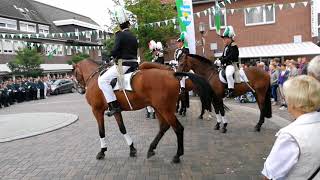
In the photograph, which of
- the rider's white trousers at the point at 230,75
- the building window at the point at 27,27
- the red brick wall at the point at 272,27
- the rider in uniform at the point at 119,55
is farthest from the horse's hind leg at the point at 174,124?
the building window at the point at 27,27

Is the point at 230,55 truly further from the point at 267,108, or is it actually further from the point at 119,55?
the point at 119,55

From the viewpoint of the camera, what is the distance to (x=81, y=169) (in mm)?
6934

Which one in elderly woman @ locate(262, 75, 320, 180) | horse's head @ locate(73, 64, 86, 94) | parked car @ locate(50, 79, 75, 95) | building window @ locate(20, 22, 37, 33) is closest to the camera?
elderly woman @ locate(262, 75, 320, 180)

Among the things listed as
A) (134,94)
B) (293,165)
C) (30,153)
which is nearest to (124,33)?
(134,94)

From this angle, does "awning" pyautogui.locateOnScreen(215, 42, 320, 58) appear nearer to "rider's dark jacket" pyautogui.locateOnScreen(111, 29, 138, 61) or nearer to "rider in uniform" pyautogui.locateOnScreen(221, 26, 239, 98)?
"rider in uniform" pyautogui.locateOnScreen(221, 26, 239, 98)

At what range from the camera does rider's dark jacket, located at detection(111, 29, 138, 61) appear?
7.38 metres

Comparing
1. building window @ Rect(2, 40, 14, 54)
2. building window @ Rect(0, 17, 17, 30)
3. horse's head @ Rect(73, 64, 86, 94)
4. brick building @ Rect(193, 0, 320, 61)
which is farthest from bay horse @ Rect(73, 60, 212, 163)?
building window @ Rect(0, 17, 17, 30)

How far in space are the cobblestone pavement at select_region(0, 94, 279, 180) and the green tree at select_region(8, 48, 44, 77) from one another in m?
29.0

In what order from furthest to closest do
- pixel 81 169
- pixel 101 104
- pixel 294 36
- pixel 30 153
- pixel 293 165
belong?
pixel 294 36 → pixel 30 153 → pixel 101 104 → pixel 81 169 → pixel 293 165

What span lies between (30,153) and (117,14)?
3919 millimetres

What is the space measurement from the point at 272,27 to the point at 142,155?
70.5 ft

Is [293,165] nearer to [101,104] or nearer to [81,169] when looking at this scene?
[81,169]

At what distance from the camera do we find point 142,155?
7699 mm

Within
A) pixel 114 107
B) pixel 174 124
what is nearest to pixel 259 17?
pixel 114 107
